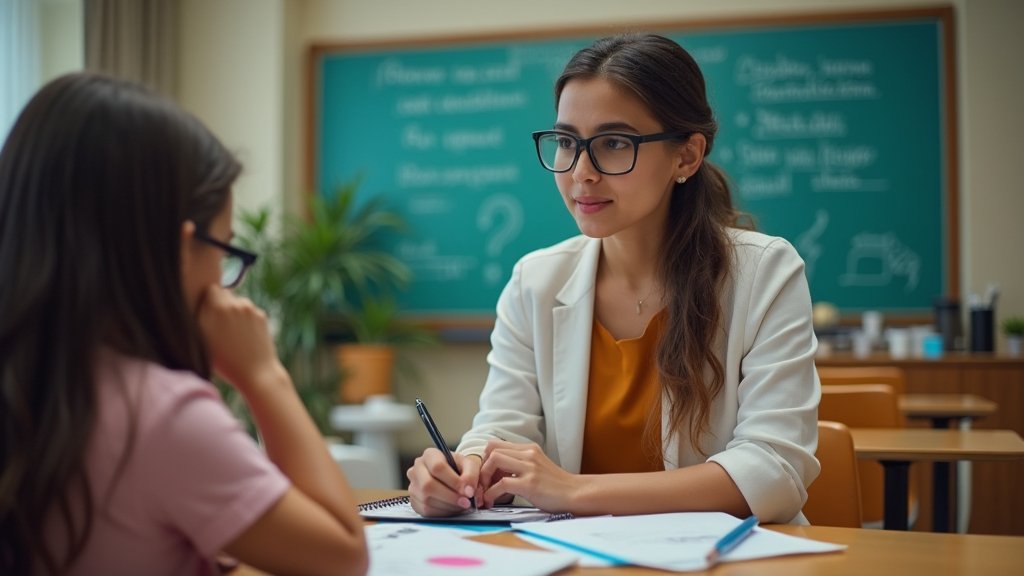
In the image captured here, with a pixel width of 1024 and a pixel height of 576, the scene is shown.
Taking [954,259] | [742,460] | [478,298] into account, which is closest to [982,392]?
[954,259]

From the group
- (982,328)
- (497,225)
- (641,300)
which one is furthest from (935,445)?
(497,225)

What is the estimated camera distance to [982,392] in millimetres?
4145

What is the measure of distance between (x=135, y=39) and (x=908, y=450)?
4246 mm

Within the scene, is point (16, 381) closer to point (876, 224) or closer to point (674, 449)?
point (674, 449)

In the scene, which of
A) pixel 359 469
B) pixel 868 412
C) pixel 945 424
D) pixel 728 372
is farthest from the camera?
pixel 945 424

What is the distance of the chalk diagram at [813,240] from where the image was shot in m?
4.85

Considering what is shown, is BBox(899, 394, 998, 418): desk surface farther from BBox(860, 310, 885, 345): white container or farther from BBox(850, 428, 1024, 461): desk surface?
BBox(860, 310, 885, 345): white container

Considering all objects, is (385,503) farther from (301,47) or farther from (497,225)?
(301,47)

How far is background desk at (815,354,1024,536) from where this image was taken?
4.08 m

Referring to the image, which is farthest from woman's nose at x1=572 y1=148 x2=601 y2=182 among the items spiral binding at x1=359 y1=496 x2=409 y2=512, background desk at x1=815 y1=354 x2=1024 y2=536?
background desk at x1=815 y1=354 x2=1024 y2=536

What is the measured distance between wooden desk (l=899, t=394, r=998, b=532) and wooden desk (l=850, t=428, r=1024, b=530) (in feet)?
0.78

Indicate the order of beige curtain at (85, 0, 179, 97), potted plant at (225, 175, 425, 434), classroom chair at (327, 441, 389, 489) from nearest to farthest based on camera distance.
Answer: classroom chair at (327, 441, 389, 489)
beige curtain at (85, 0, 179, 97)
potted plant at (225, 175, 425, 434)

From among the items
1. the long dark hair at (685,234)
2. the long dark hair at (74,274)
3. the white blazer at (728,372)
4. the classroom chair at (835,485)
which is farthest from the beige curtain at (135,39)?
the long dark hair at (74,274)

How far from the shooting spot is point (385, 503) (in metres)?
1.42
